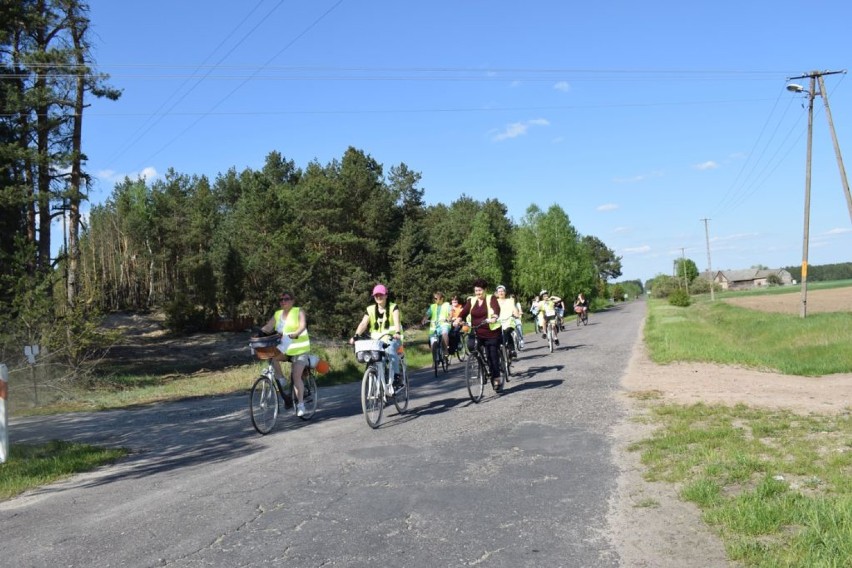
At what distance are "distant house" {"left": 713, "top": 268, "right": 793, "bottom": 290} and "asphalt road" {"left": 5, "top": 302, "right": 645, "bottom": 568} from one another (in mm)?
196507

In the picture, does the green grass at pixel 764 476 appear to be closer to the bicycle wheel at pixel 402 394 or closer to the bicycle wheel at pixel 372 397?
the bicycle wheel at pixel 372 397

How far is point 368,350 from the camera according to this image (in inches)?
375

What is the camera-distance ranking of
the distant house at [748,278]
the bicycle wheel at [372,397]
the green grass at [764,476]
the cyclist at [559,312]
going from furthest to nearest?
the distant house at [748,278], the cyclist at [559,312], the bicycle wheel at [372,397], the green grass at [764,476]

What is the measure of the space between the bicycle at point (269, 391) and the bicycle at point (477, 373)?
275cm

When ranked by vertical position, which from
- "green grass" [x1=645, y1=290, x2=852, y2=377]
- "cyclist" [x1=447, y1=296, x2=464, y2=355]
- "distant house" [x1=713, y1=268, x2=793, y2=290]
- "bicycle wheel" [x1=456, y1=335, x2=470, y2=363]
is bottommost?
"green grass" [x1=645, y1=290, x2=852, y2=377]

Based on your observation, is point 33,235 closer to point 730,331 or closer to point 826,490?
point 826,490

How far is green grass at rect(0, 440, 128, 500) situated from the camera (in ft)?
23.7

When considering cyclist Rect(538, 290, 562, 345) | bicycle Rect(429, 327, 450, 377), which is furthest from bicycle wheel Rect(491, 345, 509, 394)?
cyclist Rect(538, 290, 562, 345)

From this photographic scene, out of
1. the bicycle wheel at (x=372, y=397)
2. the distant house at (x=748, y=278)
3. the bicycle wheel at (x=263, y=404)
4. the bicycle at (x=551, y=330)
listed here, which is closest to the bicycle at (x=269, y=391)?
the bicycle wheel at (x=263, y=404)

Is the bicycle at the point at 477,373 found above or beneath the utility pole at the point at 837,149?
beneath

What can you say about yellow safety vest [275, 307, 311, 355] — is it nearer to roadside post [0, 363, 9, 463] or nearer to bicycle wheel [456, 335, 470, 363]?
roadside post [0, 363, 9, 463]

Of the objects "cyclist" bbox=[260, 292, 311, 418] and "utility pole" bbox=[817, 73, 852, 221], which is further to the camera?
"utility pole" bbox=[817, 73, 852, 221]

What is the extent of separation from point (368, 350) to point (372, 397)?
0.70 metres

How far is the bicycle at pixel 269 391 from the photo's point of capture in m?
9.41
